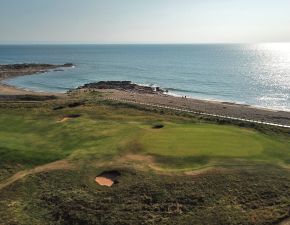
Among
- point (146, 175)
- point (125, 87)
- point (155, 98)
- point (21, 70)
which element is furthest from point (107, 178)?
point (21, 70)

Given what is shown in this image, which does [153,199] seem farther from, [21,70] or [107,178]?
[21,70]

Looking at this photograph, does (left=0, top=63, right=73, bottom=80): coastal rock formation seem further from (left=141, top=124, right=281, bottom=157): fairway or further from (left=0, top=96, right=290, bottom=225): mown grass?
(left=141, top=124, right=281, bottom=157): fairway

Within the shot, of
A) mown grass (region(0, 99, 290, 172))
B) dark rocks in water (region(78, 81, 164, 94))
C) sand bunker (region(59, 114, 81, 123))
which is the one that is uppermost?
mown grass (region(0, 99, 290, 172))

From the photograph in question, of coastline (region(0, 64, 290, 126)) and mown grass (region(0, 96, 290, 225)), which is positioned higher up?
mown grass (region(0, 96, 290, 225))

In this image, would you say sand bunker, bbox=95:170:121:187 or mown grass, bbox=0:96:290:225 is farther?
sand bunker, bbox=95:170:121:187

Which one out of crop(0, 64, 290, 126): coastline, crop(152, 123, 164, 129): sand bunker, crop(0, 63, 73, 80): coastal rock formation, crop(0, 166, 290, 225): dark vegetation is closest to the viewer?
crop(0, 166, 290, 225): dark vegetation

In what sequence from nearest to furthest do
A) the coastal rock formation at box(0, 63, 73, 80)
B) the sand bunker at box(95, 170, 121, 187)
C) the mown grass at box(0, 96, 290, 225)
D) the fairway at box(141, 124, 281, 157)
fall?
the mown grass at box(0, 96, 290, 225), the sand bunker at box(95, 170, 121, 187), the fairway at box(141, 124, 281, 157), the coastal rock formation at box(0, 63, 73, 80)

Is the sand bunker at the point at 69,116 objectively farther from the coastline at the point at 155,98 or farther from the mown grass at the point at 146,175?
the coastline at the point at 155,98

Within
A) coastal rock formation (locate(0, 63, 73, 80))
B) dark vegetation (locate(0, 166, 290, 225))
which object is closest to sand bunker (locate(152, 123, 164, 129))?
dark vegetation (locate(0, 166, 290, 225))

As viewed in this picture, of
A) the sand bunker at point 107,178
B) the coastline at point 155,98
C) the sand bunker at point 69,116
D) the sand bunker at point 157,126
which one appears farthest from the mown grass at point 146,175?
the coastline at point 155,98
